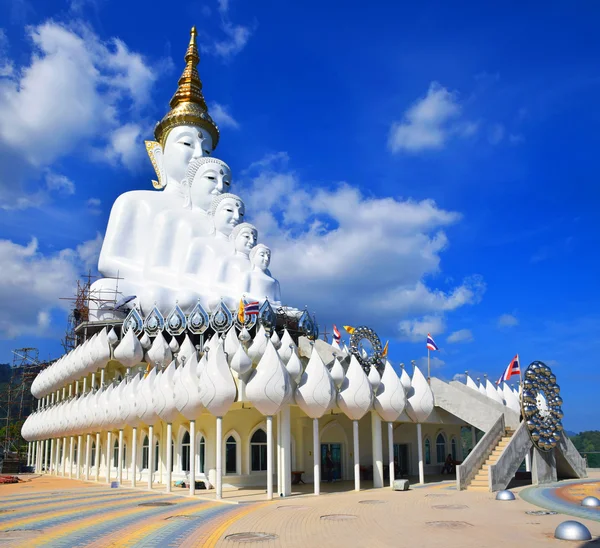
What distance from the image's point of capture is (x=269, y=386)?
20.0 meters

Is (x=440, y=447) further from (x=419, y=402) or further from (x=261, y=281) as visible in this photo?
(x=261, y=281)

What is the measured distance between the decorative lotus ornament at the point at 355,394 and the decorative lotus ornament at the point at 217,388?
4.31 m

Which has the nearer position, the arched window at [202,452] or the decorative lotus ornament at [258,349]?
the decorative lotus ornament at [258,349]

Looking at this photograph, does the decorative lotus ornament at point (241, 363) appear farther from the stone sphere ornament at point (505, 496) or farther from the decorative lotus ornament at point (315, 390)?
the stone sphere ornament at point (505, 496)

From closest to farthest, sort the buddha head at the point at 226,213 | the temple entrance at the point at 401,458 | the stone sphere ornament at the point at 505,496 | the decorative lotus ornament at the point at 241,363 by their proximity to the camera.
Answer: the stone sphere ornament at the point at 505,496
the decorative lotus ornament at the point at 241,363
the temple entrance at the point at 401,458
the buddha head at the point at 226,213

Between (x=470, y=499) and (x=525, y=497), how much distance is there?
180 centimetres

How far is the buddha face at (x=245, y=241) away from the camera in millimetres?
36500

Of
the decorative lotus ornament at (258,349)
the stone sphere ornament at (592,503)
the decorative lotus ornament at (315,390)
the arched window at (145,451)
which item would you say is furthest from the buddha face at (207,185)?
the stone sphere ornament at (592,503)

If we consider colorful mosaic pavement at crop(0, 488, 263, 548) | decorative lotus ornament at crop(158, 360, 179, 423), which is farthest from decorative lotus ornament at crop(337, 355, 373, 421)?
decorative lotus ornament at crop(158, 360, 179, 423)

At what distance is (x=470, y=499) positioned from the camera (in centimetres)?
1838

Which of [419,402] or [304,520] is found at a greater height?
[419,402]

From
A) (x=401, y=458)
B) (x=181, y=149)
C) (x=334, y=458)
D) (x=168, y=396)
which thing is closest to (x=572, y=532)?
(x=168, y=396)

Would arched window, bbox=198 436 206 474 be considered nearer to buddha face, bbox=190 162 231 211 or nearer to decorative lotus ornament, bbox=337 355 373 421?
decorative lotus ornament, bbox=337 355 373 421

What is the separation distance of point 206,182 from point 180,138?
5239mm
